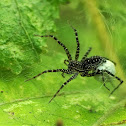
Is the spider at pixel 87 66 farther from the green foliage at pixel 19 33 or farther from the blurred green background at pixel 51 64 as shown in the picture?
the green foliage at pixel 19 33

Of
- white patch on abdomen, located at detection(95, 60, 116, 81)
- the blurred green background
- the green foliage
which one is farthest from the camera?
white patch on abdomen, located at detection(95, 60, 116, 81)

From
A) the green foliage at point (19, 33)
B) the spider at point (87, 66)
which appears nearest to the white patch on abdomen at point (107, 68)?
the spider at point (87, 66)

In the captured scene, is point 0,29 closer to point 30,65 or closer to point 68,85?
point 30,65

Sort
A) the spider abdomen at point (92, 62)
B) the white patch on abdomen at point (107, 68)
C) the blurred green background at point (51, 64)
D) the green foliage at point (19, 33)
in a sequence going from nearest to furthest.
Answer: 1. the blurred green background at point (51, 64)
2. the green foliage at point (19, 33)
3. the white patch on abdomen at point (107, 68)
4. the spider abdomen at point (92, 62)

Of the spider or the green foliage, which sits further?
the spider

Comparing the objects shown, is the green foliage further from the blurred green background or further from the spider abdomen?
the spider abdomen

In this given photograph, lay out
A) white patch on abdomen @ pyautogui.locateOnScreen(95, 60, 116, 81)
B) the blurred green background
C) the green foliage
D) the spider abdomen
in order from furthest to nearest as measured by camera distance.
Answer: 1. the spider abdomen
2. white patch on abdomen @ pyautogui.locateOnScreen(95, 60, 116, 81)
3. the green foliage
4. the blurred green background

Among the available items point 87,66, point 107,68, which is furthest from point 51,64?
point 107,68

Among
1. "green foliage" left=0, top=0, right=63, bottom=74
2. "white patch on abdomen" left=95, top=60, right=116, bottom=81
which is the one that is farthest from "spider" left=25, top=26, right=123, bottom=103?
"green foliage" left=0, top=0, right=63, bottom=74
